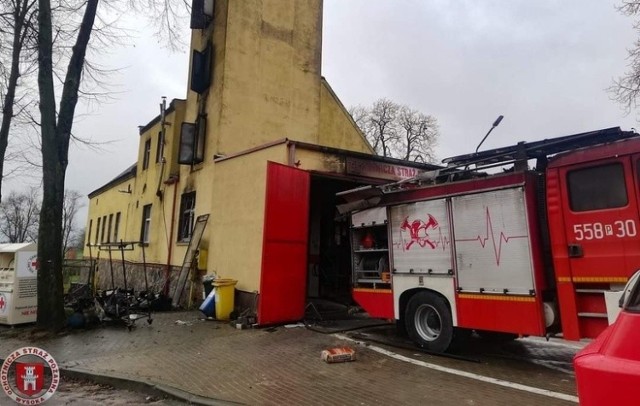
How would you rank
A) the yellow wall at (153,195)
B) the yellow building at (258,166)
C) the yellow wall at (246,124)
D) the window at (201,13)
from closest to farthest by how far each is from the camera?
the yellow building at (258,166) → the yellow wall at (246,124) → the window at (201,13) → the yellow wall at (153,195)

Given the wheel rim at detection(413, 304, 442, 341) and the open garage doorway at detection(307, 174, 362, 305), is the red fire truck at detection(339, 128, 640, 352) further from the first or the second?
the open garage doorway at detection(307, 174, 362, 305)

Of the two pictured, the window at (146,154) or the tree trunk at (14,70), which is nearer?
the tree trunk at (14,70)

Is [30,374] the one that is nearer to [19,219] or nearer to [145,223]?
[145,223]

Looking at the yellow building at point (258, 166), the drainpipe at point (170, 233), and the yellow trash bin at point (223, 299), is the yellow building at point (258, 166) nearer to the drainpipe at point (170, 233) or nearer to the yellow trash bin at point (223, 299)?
the drainpipe at point (170, 233)

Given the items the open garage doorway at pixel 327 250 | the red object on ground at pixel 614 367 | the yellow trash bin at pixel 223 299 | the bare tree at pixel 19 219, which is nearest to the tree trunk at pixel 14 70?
the yellow trash bin at pixel 223 299

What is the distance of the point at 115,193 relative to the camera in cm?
2678

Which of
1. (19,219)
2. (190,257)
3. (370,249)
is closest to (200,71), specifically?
(190,257)

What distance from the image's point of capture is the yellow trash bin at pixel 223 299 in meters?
11.6

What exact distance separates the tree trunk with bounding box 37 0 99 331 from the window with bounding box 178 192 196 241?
522 cm

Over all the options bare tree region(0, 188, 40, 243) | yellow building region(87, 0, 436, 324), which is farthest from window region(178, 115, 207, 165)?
bare tree region(0, 188, 40, 243)

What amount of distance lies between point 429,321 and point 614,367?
617 cm

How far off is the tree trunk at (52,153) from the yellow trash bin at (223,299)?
358 cm

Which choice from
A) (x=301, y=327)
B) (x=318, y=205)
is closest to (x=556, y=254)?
(x=301, y=327)

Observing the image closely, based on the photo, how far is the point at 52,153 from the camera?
11367mm
